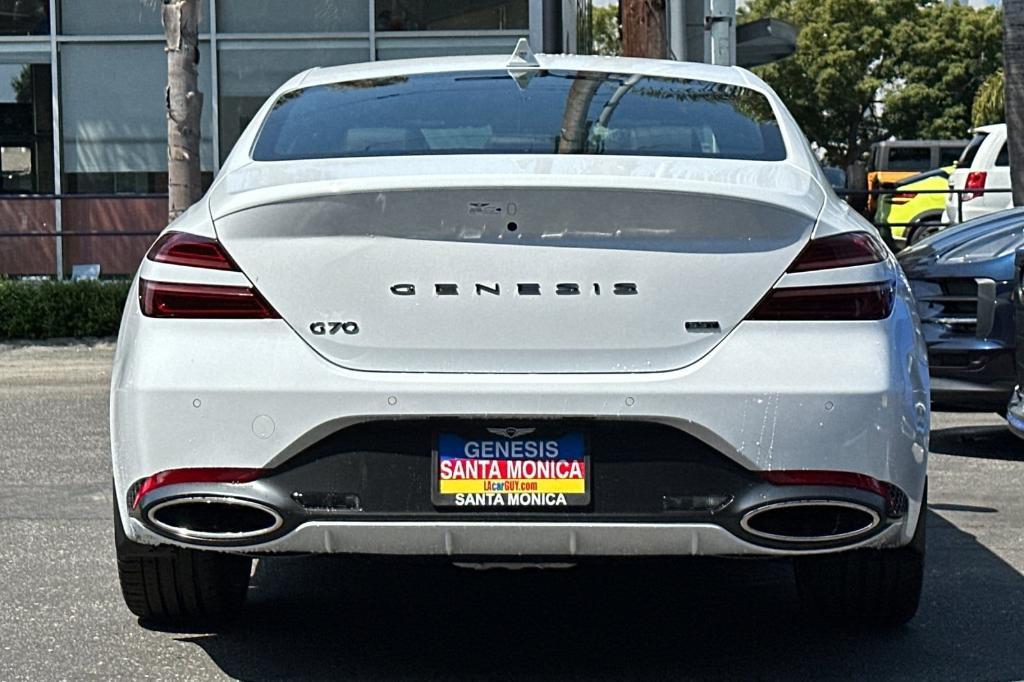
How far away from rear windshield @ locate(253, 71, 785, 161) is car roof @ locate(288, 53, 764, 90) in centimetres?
7

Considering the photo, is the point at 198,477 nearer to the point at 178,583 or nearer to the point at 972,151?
the point at 178,583

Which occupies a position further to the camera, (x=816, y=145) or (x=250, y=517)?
(x=816, y=145)

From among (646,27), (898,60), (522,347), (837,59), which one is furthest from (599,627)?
(898,60)

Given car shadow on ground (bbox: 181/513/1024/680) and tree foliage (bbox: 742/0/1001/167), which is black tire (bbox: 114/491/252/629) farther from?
tree foliage (bbox: 742/0/1001/167)

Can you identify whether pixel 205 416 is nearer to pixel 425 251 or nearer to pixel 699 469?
pixel 425 251

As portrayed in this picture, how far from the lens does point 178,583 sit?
4.96 meters

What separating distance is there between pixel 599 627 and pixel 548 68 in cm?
169

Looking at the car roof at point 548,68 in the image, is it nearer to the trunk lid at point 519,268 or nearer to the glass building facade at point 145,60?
the trunk lid at point 519,268

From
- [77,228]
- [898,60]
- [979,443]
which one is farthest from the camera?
[898,60]

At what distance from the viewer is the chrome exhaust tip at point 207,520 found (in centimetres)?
433

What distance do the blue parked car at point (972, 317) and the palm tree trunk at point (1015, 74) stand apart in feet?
31.0

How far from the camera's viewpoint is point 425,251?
14.0ft

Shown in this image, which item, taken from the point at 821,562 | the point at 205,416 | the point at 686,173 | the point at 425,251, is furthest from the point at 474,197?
the point at 821,562

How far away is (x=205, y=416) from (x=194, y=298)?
29 cm
